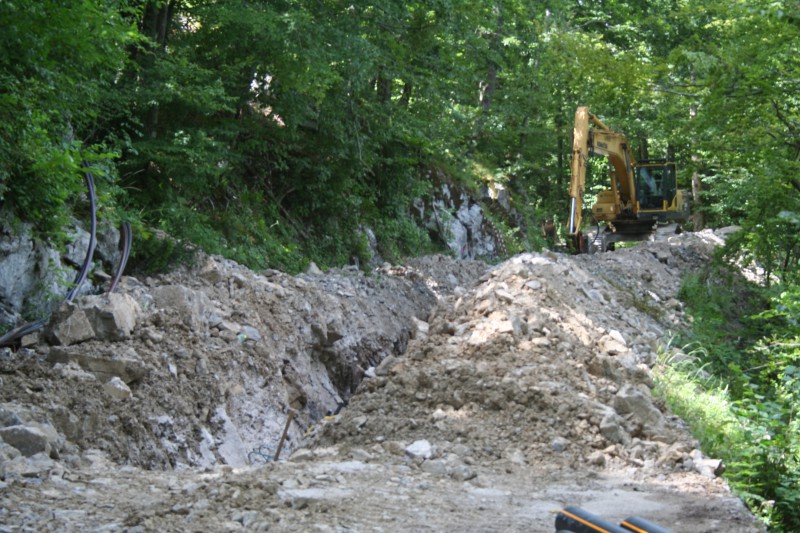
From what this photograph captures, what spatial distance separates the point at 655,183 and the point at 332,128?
1217cm

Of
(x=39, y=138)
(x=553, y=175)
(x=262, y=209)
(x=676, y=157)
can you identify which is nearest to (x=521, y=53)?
(x=553, y=175)

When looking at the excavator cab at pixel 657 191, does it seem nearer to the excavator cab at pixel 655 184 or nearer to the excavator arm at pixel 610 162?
the excavator cab at pixel 655 184

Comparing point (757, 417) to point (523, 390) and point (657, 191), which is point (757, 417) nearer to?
point (523, 390)

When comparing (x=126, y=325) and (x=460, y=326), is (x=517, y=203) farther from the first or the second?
(x=126, y=325)

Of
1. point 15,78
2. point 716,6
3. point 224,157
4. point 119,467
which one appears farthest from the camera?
point 224,157

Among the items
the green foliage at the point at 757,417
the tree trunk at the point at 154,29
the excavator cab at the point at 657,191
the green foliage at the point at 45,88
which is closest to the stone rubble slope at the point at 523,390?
the green foliage at the point at 757,417

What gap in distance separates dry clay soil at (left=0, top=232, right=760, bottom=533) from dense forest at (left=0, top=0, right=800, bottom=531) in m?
1.02

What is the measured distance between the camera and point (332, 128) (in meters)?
13.6

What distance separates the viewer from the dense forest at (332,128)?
23.6 feet

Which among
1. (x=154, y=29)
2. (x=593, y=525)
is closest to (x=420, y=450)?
(x=593, y=525)

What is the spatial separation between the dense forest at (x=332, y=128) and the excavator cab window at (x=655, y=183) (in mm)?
4981

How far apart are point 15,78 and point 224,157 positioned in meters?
4.59

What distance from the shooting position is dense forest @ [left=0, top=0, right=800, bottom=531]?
283 inches

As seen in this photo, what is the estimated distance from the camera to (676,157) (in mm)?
29969
